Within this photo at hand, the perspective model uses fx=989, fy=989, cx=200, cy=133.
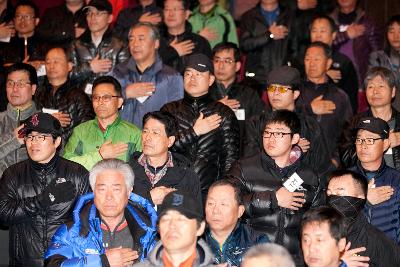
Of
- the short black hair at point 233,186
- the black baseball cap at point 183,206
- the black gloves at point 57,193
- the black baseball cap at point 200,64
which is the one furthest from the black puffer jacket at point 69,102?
the black baseball cap at point 183,206

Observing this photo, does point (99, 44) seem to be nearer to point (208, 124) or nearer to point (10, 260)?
point (208, 124)

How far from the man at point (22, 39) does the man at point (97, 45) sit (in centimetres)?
70

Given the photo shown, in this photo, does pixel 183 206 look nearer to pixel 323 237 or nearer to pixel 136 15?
pixel 323 237

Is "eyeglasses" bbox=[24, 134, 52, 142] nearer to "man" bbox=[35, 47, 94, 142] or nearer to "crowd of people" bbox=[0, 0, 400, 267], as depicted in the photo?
"crowd of people" bbox=[0, 0, 400, 267]

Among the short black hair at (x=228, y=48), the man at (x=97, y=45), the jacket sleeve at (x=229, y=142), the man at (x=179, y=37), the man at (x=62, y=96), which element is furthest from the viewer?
the man at (x=179, y=37)

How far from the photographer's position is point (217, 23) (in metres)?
11.4

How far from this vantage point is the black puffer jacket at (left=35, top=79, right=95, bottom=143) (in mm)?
9383

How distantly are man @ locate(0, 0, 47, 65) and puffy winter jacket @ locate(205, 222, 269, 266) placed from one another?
15.2 feet

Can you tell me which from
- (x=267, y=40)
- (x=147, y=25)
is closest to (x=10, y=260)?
(x=147, y=25)

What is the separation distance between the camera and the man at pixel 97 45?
10234mm

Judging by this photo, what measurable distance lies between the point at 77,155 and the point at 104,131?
1.07 ft

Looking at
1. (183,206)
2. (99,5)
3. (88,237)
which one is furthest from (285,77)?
(183,206)

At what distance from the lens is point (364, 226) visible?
23.9ft

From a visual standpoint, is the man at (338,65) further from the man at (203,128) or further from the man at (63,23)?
the man at (63,23)
